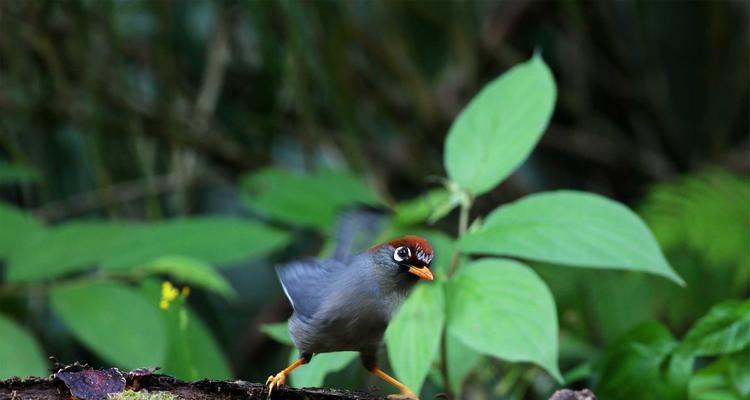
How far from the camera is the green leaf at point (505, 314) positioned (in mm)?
876

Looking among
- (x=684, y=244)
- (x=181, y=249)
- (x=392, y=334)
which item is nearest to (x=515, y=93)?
(x=392, y=334)

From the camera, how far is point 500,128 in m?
1.05

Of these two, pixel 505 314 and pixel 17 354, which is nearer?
pixel 505 314

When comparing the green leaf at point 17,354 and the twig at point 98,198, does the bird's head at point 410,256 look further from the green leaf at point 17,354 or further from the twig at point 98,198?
the twig at point 98,198

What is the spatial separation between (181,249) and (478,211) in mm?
1390

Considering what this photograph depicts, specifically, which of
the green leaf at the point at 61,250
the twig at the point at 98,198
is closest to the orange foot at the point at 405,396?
the green leaf at the point at 61,250

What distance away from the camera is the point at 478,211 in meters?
2.86

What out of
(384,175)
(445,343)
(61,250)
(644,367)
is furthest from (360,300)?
(384,175)

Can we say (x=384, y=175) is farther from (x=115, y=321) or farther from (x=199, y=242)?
(x=115, y=321)

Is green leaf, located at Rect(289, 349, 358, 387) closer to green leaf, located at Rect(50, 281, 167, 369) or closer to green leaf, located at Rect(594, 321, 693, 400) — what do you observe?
green leaf, located at Rect(594, 321, 693, 400)

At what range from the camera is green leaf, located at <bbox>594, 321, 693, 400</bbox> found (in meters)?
0.97

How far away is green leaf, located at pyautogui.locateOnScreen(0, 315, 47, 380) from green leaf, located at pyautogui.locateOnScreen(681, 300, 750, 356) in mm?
932

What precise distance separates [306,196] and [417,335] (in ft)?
3.26

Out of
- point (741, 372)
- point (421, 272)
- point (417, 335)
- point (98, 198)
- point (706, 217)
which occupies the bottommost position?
point (706, 217)
